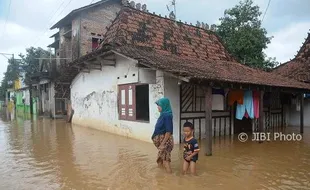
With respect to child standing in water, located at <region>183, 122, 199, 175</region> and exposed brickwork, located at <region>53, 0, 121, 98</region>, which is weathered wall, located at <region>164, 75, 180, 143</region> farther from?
exposed brickwork, located at <region>53, 0, 121, 98</region>

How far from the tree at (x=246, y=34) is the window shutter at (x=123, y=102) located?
33.9ft

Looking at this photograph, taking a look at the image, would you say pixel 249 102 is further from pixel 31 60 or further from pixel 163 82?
pixel 31 60

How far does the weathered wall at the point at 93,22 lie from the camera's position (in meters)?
19.9

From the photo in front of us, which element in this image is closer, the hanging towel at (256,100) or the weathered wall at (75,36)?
the hanging towel at (256,100)

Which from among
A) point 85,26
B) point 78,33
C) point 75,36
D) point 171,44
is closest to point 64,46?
point 75,36

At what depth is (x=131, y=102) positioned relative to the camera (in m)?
11.3

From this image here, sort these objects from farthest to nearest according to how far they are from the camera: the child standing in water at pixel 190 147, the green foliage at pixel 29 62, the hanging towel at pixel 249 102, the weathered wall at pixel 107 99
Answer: the green foliage at pixel 29 62, the hanging towel at pixel 249 102, the weathered wall at pixel 107 99, the child standing in water at pixel 190 147

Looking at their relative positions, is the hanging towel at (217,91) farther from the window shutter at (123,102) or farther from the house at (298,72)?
the house at (298,72)

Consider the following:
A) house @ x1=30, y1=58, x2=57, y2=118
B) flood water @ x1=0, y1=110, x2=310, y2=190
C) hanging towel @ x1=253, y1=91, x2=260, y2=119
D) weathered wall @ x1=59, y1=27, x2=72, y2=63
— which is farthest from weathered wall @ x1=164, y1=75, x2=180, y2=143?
weathered wall @ x1=59, y1=27, x2=72, y2=63

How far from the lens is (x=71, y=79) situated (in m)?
17.4

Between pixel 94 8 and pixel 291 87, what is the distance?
1477cm

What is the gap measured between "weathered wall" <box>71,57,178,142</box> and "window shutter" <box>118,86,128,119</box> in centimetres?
26

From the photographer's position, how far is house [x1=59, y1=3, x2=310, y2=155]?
9.37 meters

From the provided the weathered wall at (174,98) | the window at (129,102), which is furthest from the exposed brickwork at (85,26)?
the weathered wall at (174,98)
